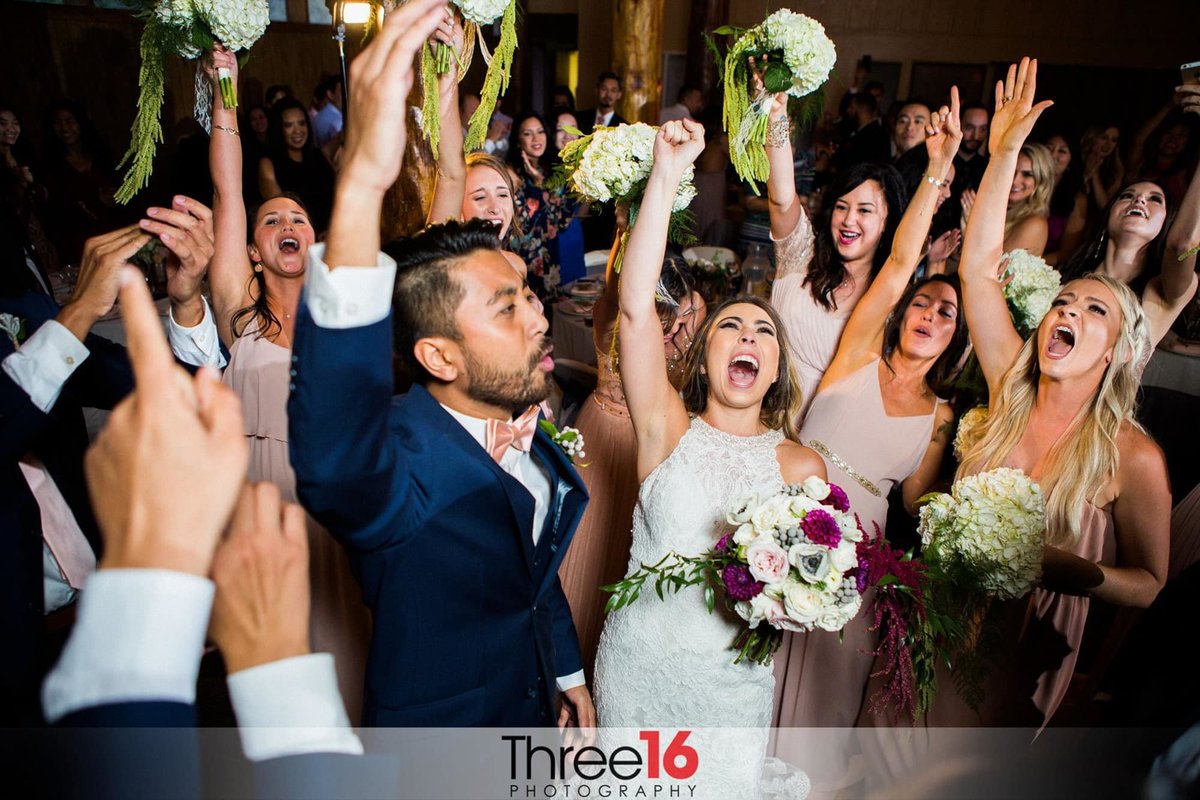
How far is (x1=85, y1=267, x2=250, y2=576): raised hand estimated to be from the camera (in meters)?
0.70

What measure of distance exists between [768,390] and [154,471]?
1.97 metres

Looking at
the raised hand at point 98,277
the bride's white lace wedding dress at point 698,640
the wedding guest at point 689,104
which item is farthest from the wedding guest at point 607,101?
the raised hand at point 98,277

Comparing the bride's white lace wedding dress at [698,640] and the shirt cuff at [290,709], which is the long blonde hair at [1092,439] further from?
the shirt cuff at [290,709]

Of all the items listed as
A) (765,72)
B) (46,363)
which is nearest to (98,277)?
(46,363)

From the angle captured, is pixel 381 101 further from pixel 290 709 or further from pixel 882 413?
pixel 882 413

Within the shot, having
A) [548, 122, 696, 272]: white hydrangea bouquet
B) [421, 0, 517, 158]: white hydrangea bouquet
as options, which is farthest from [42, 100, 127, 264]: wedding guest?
[548, 122, 696, 272]: white hydrangea bouquet

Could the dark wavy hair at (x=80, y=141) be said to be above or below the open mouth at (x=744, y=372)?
above

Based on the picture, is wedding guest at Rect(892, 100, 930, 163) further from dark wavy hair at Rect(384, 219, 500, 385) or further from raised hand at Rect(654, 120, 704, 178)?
dark wavy hair at Rect(384, 219, 500, 385)

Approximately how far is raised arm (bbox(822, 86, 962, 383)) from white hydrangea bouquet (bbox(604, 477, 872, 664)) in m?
1.25

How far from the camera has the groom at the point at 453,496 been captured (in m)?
1.21

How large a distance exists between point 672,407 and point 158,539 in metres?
1.62

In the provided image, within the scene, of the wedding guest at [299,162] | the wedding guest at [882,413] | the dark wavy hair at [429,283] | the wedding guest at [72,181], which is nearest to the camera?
the dark wavy hair at [429,283]

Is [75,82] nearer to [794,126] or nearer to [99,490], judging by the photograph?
[794,126]

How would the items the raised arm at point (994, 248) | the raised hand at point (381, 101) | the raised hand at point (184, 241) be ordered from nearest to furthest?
the raised hand at point (381, 101), the raised hand at point (184, 241), the raised arm at point (994, 248)
